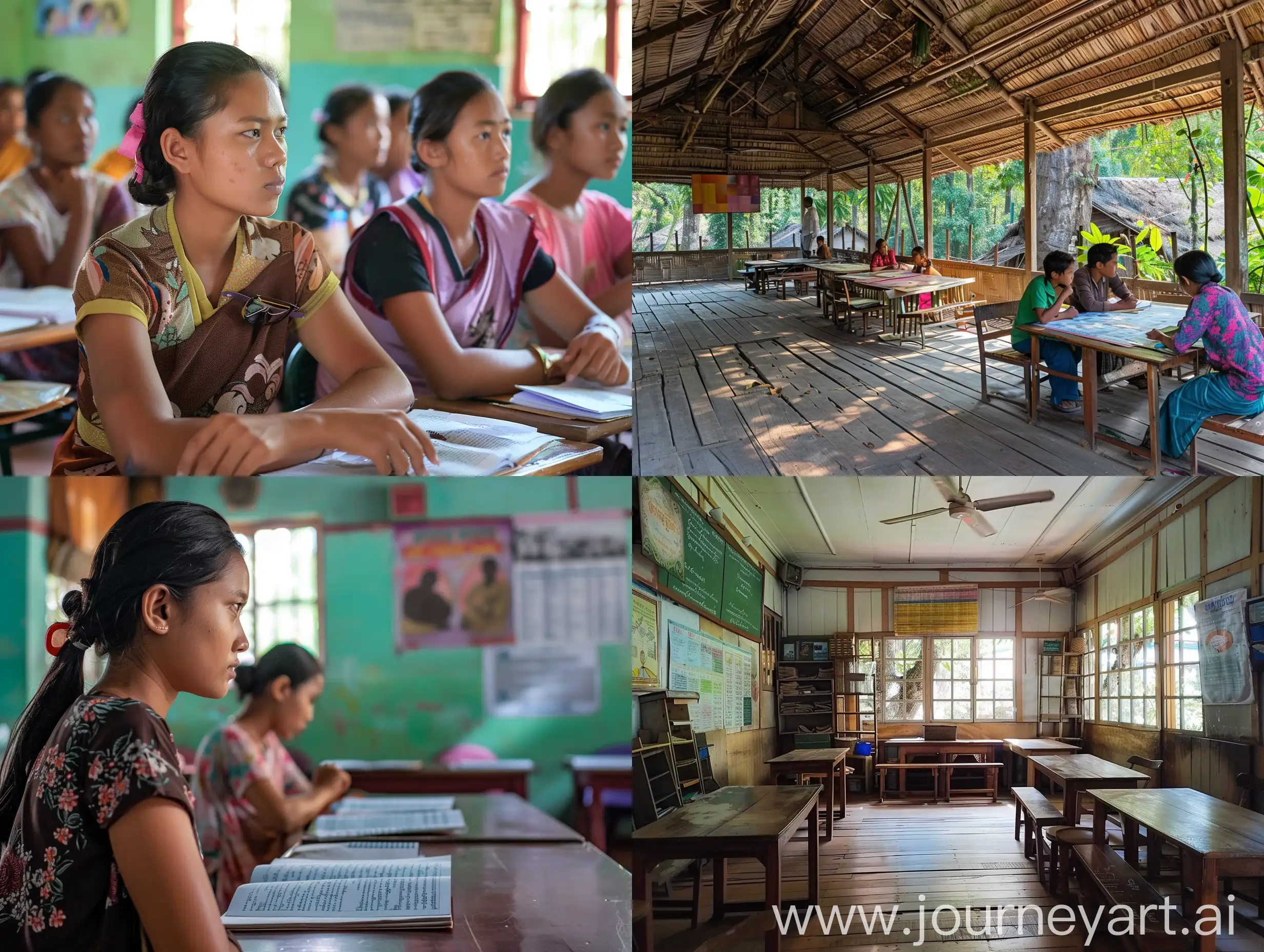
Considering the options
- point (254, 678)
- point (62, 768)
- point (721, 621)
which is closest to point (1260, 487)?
point (721, 621)

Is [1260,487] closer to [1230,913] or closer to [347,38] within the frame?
[1230,913]

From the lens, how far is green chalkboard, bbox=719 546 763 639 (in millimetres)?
2295

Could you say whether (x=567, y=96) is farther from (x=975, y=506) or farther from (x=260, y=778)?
(x=260, y=778)

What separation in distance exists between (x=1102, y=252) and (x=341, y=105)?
195 centimetres

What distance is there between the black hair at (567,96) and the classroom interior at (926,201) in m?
0.32

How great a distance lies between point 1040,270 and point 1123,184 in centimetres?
28

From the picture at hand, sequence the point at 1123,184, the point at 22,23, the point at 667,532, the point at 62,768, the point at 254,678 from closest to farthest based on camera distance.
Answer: the point at 62,768 < the point at 22,23 < the point at 667,532 < the point at 1123,184 < the point at 254,678

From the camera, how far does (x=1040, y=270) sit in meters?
2.75

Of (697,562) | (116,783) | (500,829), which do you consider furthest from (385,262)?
(500,829)

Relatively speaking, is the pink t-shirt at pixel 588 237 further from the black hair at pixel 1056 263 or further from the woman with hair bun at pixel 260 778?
the woman with hair bun at pixel 260 778

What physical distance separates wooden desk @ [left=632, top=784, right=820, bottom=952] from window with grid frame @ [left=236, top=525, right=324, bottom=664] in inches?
68.6

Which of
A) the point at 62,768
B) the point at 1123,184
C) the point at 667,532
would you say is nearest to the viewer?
the point at 62,768

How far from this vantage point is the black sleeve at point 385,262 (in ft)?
7.22

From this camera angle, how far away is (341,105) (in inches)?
85.9
